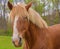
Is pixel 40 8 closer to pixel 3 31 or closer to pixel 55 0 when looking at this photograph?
pixel 55 0

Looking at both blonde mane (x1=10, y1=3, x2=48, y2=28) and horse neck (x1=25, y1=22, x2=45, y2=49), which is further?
horse neck (x1=25, y1=22, x2=45, y2=49)

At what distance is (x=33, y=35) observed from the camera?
458 centimetres

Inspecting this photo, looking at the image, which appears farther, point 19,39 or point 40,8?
point 40,8

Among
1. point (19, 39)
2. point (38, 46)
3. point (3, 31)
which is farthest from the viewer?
point (3, 31)

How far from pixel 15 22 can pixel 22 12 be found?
235 millimetres

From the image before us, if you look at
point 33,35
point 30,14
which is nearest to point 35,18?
point 30,14

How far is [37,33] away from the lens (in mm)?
4613

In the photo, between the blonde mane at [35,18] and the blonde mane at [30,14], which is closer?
the blonde mane at [30,14]

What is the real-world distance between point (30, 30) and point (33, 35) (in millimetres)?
142

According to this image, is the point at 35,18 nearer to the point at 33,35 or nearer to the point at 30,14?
the point at 30,14

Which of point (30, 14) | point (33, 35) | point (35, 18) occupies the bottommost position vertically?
point (33, 35)

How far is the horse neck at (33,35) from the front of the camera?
4508 millimetres

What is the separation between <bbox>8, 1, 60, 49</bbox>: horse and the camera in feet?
13.3

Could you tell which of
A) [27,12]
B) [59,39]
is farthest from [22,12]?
[59,39]
